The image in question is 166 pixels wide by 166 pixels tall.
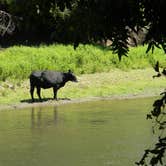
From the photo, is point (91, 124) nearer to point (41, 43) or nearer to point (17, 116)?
point (17, 116)

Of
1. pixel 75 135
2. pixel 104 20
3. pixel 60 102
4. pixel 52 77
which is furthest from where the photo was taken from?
pixel 52 77

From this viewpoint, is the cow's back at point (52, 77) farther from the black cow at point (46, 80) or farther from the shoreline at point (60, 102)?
the shoreline at point (60, 102)

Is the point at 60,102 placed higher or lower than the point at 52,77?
lower

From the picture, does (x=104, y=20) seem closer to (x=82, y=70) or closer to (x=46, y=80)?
(x=46, y=80)

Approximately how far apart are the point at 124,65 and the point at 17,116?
12098 millimetres

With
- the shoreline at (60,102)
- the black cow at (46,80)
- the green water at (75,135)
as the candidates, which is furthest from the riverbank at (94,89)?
the green water at (75,135)

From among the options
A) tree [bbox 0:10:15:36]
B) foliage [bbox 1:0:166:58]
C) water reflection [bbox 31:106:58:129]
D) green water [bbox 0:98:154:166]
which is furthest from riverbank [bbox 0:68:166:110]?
foliage [bbox 1:0:166:58]

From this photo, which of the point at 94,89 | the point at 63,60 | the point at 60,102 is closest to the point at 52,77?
the point at 60,102

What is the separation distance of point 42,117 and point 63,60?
10.9 meters

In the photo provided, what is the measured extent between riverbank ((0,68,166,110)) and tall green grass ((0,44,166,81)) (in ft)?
2.14

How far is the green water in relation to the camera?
14398 millimetres

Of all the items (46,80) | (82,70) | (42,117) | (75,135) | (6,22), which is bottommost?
(75,135)

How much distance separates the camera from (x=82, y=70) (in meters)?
32.6

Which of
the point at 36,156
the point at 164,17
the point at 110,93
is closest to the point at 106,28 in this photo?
the point at 164,17
